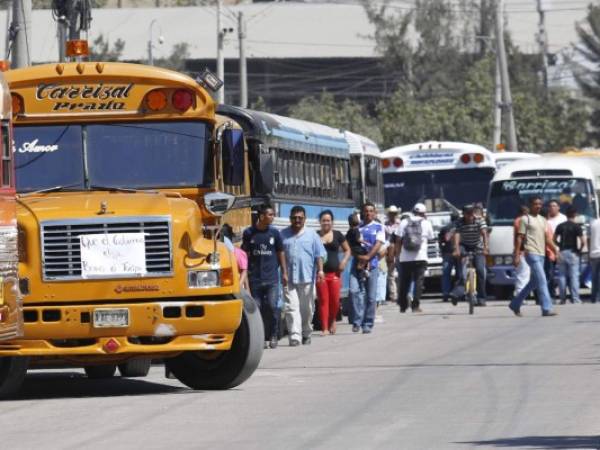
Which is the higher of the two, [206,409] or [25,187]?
[25,187]

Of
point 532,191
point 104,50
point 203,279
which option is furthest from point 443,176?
point 104,50

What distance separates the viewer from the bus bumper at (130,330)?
1502 centimetres

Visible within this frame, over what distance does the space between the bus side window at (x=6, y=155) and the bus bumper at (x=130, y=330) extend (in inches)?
44.8

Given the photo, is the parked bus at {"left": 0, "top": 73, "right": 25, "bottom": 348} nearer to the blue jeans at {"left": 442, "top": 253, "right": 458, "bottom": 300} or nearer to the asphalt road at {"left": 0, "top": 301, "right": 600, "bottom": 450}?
the asphalt road at {"left": 0, "top": 301, "right": 600, "bottom": 450}

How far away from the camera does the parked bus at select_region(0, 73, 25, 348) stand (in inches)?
560

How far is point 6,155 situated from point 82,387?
10.5 ft

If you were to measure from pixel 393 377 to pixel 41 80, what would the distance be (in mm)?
4213

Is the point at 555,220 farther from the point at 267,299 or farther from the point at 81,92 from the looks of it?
the point at 81,92

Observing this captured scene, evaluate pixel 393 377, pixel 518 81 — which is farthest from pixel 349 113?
pixel 393 377

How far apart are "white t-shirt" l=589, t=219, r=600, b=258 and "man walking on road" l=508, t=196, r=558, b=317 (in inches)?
171

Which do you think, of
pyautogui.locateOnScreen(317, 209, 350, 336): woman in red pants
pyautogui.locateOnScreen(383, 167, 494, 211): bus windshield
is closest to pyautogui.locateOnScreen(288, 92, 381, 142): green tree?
pyautogui.locateOnScreen(383, 167, 494, 211): bus windshield

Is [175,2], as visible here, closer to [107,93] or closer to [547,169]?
[547,169]

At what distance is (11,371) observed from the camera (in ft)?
50.8

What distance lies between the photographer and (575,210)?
109 feet
